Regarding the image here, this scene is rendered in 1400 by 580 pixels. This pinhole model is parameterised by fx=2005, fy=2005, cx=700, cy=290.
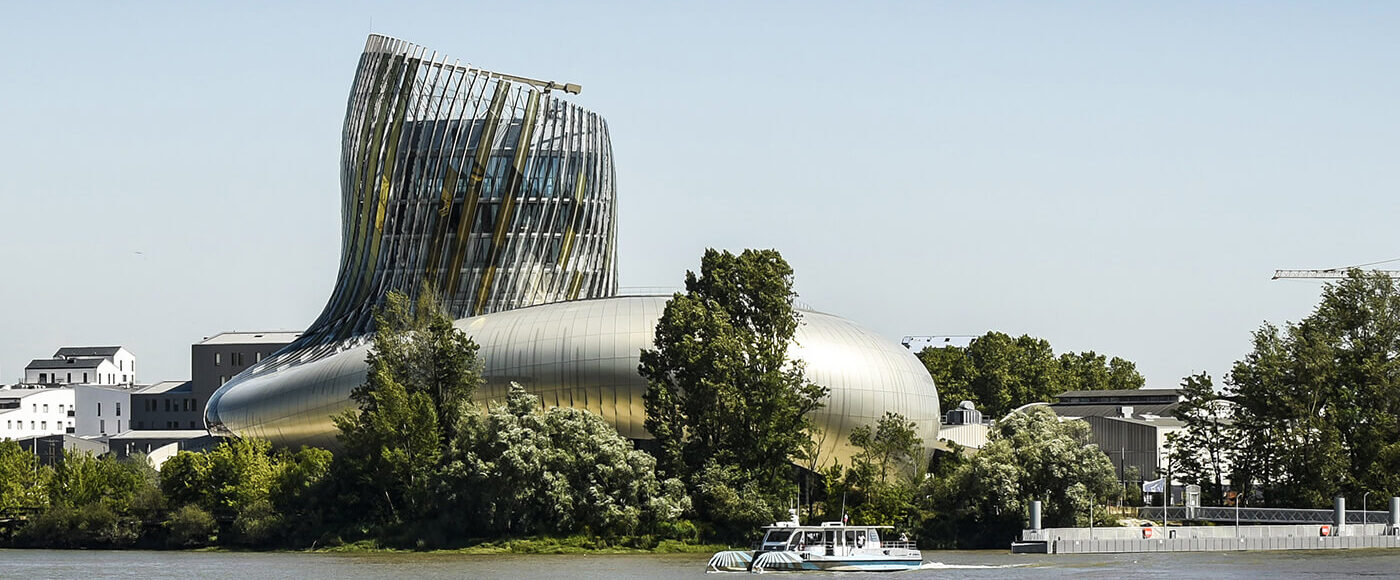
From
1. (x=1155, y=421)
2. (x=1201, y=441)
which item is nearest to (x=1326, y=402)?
(x=1201, y=441)

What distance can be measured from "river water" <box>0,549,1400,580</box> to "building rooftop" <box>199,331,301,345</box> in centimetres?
10855

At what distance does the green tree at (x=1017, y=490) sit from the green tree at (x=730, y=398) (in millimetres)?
6795

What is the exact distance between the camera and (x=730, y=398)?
8331cm

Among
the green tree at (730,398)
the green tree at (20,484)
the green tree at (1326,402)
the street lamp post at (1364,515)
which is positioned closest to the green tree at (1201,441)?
the green tree at (1326,402)

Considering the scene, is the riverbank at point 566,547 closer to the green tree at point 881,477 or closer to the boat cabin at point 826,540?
the green tree at point 881,477

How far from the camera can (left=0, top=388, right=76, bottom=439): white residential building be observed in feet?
589

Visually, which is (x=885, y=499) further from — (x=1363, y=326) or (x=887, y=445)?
(x=1363, y=326)


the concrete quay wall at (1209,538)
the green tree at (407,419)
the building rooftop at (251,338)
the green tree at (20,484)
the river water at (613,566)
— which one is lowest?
the river water at (613,566)

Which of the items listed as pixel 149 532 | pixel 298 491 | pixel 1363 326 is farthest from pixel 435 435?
pixel 1363 326

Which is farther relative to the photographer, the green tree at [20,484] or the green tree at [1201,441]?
the green tree at [1201,441]

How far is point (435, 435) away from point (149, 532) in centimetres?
1633

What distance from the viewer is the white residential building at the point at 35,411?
589ft

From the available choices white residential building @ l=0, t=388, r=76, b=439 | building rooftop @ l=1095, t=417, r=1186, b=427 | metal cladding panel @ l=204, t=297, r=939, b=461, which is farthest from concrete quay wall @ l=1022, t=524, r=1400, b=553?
white residential building @ l=0, t=388, r=76, b=439

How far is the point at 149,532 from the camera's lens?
9206 centimetres
